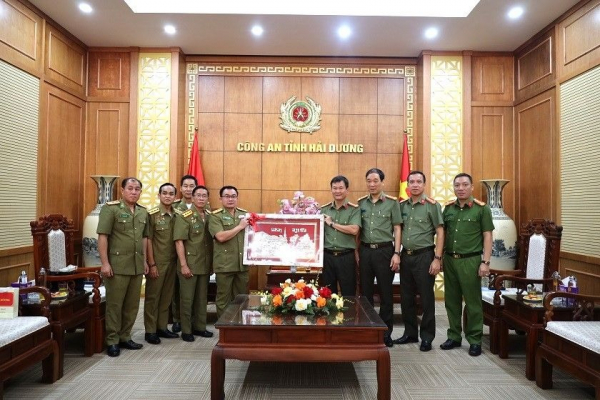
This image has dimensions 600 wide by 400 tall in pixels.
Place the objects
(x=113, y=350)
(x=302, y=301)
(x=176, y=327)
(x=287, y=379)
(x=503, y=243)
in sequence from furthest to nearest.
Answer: (x=503, y=243), (x=176, y=327), (x=113, y=350), (x=287, y=379), (x=302, y=301)

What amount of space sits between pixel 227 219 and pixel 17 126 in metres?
2.58

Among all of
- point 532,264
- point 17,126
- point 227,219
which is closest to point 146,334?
point 227,219

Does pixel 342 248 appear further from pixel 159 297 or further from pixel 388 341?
pixel 159 297

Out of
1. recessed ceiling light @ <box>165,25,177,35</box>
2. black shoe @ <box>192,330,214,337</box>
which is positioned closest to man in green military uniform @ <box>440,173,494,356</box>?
black shoe @ <box>192,330,214,337</box>

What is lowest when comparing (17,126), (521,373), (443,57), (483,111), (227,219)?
(521,373)

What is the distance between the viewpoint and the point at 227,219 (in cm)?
412

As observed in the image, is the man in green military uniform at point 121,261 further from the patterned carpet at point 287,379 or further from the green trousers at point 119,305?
the patterned carpet at point 287,379

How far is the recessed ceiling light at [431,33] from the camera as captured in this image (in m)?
5.59

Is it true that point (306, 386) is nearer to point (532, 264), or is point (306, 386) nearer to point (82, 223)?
point (532, 264)

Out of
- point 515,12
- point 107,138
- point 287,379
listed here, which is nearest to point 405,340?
point 287,379

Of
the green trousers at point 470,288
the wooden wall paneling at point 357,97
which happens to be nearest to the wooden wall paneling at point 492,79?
the wooden wall paneling at point 357,97

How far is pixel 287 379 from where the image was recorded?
10.4ft

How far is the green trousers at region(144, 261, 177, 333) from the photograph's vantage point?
13.4 feet

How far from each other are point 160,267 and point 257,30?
3.22 meters
